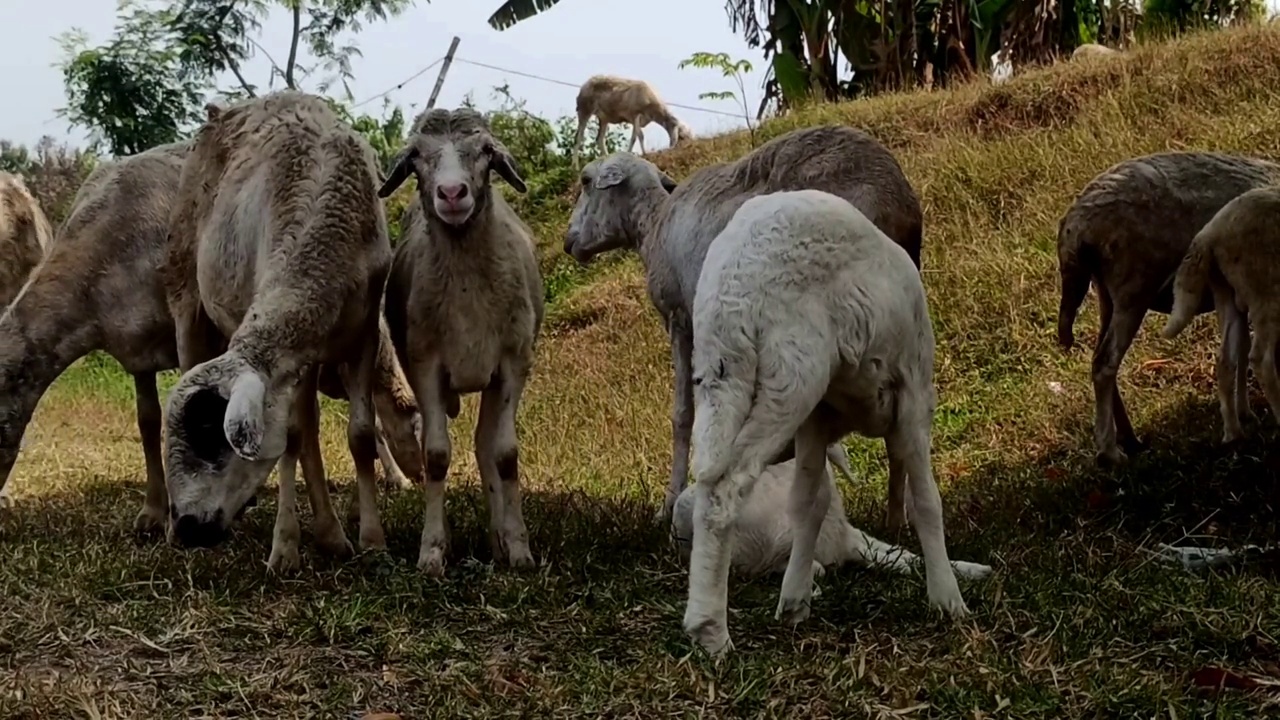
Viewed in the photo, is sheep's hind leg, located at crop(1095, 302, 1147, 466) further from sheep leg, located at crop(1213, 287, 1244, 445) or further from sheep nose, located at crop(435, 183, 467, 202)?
sheep nose, located at crop(435, 183, 467, 202)

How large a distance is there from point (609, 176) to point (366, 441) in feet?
8.04

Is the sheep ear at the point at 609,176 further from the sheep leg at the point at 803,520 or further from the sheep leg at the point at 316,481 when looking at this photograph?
the sheep leg at the point at 803,520

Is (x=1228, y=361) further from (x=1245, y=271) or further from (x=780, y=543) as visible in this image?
(x=780, y=543)

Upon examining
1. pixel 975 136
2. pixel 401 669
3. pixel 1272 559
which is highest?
pixel 975 136

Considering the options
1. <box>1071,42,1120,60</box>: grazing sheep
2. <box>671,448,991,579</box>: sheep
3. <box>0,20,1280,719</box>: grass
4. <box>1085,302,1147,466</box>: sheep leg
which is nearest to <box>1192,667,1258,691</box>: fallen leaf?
<box>0,20,1280,719</box>: grass

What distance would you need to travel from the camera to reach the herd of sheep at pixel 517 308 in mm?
3953

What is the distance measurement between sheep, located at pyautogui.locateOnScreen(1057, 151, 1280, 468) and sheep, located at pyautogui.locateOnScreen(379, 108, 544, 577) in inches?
119

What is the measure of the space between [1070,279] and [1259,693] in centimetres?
368

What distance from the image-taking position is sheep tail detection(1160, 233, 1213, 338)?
577 centimetres

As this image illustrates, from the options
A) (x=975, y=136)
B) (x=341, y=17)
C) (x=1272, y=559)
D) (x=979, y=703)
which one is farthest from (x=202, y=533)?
(x=341, y=17)

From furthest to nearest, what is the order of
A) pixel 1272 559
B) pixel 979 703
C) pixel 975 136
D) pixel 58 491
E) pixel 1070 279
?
pixel 975 136
pixel 58 491
pixel 1070 279
pixel 1272 559
pixel 979 703

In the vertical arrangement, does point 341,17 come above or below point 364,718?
above

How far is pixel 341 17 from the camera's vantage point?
23141 mm

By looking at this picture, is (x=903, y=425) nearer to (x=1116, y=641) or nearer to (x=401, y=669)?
(x=1116, y=641)
